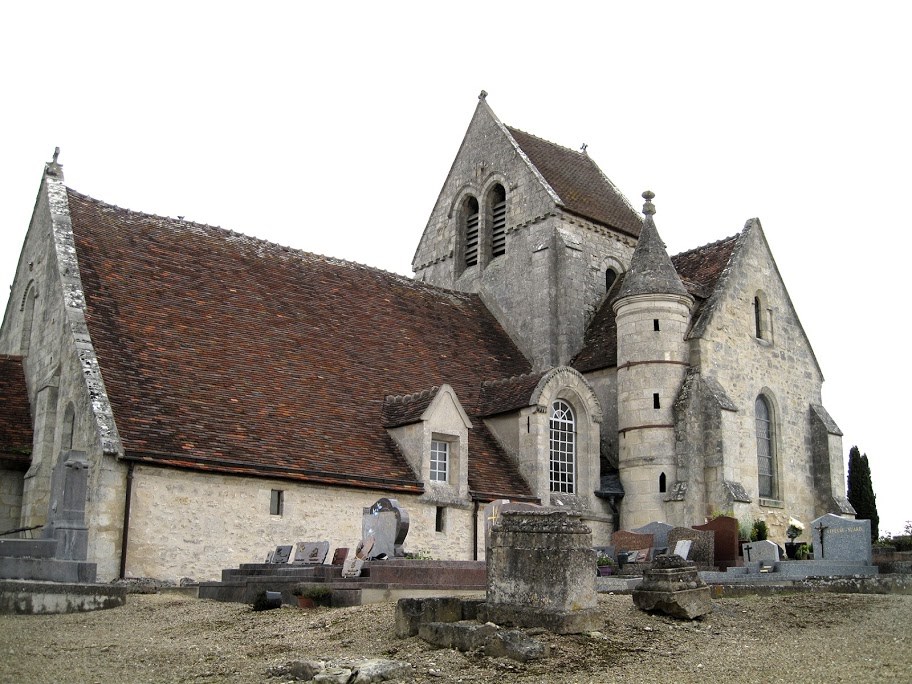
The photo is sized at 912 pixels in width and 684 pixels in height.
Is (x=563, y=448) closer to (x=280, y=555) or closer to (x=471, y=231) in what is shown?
(x=280, y=555)

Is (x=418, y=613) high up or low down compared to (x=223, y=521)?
down

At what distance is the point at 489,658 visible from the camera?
937 cm

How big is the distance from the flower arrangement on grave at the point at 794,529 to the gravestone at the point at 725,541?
13.7 ft

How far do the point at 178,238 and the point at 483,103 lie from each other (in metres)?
13.4

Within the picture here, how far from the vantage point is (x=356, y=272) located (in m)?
28.5

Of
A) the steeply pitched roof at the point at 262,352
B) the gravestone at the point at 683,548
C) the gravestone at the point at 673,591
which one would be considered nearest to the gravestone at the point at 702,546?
the gravestone at the point at 683,548

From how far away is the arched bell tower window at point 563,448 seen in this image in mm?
24391

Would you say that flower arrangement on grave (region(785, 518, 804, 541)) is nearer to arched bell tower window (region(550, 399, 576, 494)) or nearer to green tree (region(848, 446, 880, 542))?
arched bell tower window (region(550, 399, 576, 494))

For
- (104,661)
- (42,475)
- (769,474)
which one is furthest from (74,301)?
(769,474)

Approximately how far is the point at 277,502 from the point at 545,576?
9.51m

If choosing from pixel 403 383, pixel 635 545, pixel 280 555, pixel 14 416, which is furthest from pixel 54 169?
pixel 635 545

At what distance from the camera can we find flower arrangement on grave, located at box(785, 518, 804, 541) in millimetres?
23703

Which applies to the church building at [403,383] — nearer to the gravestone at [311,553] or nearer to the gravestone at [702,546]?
the gravestone at [311,553]

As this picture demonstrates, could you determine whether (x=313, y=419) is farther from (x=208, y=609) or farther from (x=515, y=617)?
(x=515, y=617)
